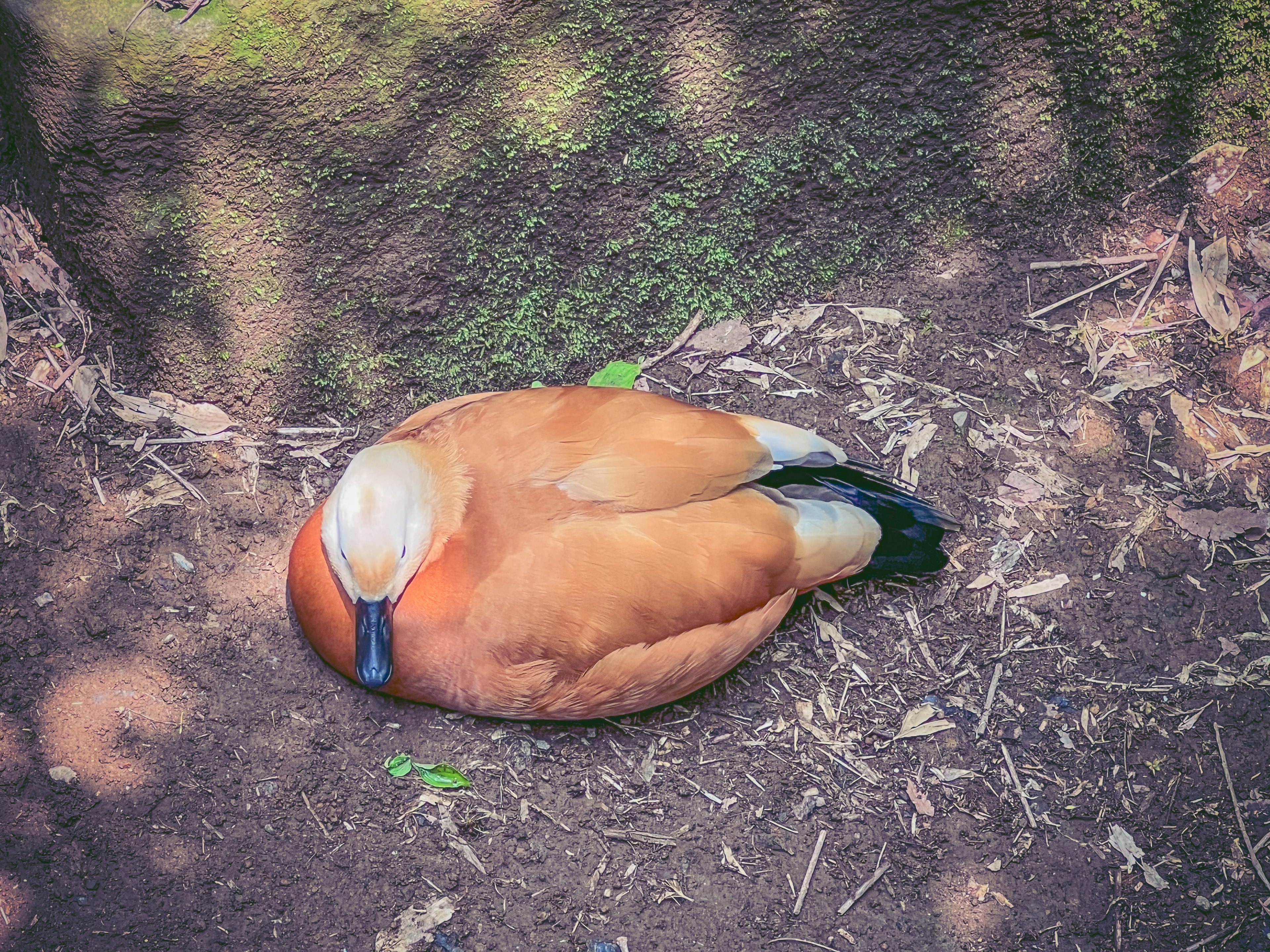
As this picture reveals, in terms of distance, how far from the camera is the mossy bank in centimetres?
245

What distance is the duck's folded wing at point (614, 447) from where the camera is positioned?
7.51 ft

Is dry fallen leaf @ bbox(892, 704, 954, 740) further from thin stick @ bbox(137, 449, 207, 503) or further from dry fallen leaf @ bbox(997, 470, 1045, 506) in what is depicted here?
thin stick @ bbox(137, 449, 207, 503)

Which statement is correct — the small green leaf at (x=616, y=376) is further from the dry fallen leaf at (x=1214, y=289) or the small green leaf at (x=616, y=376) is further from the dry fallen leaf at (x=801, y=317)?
the dry fallen leaf at (x=1214, y=289)

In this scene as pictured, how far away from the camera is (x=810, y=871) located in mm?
2311

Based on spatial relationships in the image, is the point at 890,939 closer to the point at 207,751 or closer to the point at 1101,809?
the point at 1101,809

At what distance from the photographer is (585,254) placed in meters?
2.85

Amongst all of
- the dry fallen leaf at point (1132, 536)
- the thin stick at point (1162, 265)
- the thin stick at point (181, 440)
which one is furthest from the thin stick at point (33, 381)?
the thin stick at point (1162, 265)

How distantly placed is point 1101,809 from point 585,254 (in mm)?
2227

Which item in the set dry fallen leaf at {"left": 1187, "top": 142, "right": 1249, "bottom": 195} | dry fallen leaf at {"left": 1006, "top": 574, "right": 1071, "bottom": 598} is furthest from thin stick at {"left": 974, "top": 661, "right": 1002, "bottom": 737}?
dry fallen leaf at {"left": 1187, "top": 142, "right": 1249, "bottom": 195}

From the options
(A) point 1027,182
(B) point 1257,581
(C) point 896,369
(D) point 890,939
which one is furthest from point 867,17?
(D) point 890,939

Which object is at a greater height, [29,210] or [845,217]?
[29,210]

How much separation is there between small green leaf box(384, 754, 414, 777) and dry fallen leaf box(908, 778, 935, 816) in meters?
1.38

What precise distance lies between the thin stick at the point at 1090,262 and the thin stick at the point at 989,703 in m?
1.42

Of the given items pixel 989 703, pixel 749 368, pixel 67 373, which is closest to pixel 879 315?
pixel 749 368
